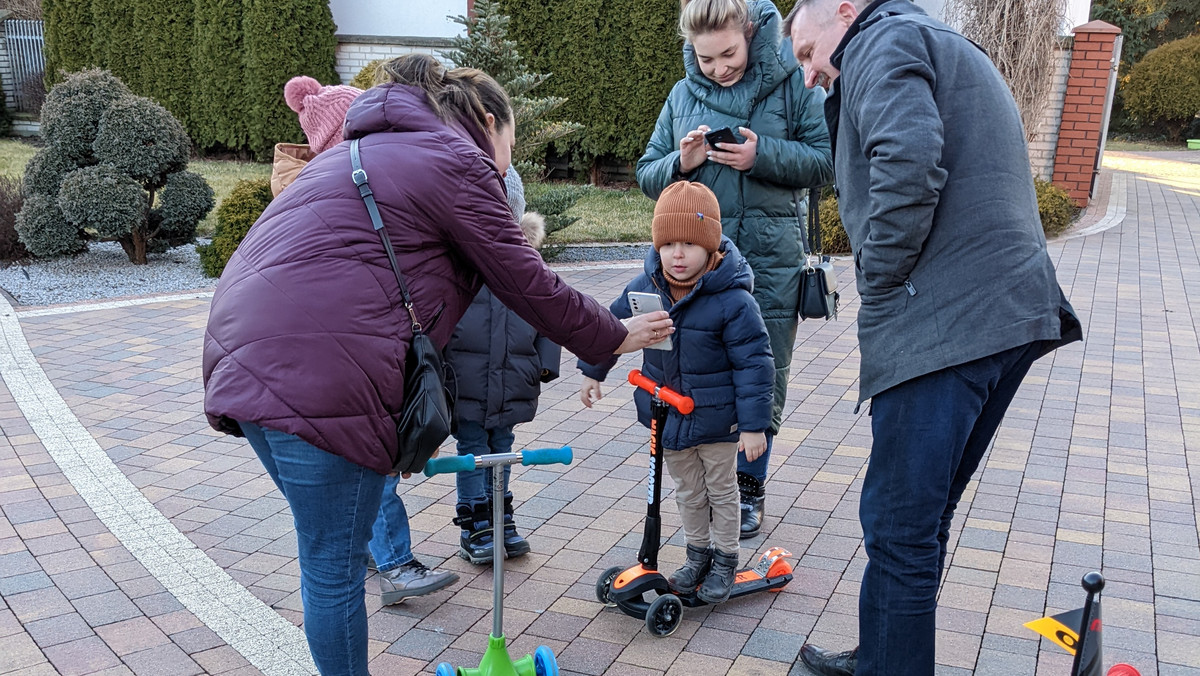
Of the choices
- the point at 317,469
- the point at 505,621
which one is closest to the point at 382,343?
the point at 317,469

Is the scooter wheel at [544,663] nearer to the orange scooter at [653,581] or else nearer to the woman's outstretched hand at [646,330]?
the orange scooter at [653,581]

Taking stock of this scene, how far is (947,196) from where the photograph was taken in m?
2.42

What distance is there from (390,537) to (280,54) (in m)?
13.9

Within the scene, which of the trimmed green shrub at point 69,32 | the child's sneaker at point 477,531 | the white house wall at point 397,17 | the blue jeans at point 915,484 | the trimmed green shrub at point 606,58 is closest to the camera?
the blue jeans at point 915,484

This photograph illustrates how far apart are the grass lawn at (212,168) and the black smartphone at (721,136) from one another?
10.1 m

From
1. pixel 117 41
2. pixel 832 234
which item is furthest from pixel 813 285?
pixel 117 41

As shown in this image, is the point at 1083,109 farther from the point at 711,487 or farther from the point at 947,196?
the point at 947,196

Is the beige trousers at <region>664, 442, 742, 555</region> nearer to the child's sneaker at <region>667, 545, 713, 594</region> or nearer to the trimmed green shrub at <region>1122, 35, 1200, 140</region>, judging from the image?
the child's sneaker at <region>667, 545, 713, 594</region>

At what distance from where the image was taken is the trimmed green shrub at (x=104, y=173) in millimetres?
8516

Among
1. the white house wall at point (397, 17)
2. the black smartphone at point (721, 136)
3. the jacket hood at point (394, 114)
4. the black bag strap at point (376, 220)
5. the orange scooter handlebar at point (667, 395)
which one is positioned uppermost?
the white house wall at point (397, 17)

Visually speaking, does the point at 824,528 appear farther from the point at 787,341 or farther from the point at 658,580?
the point at 658,580

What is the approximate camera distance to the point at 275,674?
3.09 m

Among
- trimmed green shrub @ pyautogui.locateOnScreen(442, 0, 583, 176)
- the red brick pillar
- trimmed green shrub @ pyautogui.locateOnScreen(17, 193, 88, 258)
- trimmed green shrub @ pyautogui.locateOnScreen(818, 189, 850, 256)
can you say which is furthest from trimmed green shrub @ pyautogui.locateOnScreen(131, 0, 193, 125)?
the red brick pillar

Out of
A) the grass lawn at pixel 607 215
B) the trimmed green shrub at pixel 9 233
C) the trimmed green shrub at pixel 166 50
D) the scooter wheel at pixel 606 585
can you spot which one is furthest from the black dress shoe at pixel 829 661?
the trimmed green shrub at pixel 166 50
